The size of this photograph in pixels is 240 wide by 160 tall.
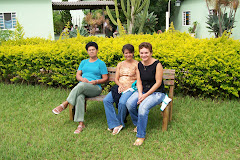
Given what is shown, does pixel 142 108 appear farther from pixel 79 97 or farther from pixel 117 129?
pixel 79 97

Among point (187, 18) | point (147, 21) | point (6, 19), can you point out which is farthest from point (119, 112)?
Result: point (187, 18)

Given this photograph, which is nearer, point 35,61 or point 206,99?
point 206,99

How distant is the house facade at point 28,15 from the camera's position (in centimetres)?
1683

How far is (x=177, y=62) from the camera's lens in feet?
18.1

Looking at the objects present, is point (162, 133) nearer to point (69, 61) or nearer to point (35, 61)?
point (69, 61)

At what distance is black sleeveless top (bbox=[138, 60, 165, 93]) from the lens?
398cm

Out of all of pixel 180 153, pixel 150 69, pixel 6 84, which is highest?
pixel 150 69

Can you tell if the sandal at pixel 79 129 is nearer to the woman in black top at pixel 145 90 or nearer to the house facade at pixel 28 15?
the woman in black top at pixel 145 90

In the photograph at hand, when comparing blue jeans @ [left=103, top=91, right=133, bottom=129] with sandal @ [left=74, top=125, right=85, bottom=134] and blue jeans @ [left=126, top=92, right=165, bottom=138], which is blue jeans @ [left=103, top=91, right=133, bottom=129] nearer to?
blue jeans @ [left=126, top=92, right=165, bottom=138]

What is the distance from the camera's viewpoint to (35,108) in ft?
17.5

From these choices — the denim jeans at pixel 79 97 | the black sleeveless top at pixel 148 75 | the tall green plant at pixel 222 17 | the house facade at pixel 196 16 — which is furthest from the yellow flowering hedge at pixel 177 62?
the house facade at pixel 196 16

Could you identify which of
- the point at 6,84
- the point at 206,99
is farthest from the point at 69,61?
the point at 206,99

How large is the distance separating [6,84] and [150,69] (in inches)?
192

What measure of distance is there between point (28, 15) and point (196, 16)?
517 inches
